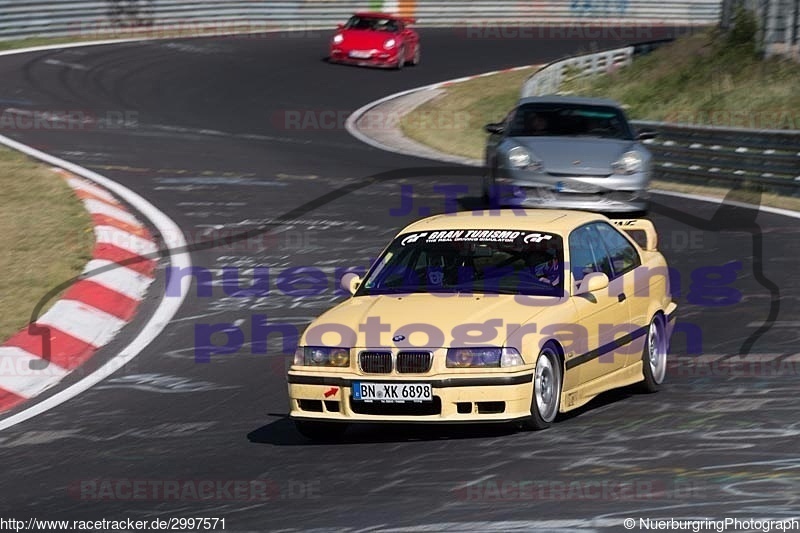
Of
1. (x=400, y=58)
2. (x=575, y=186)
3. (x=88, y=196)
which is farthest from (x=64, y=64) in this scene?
(x=575, y=186)

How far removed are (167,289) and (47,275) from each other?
1044mm

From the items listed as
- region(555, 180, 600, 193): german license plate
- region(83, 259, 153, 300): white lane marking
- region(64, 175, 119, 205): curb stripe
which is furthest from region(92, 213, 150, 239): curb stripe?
region(555, 180, 600, 193): german license plate

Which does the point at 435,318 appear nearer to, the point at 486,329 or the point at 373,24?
the point at 486,329

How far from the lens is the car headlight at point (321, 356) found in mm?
8430

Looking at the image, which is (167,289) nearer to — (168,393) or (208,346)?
(208,346)

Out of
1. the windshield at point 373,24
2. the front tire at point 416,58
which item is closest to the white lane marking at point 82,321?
the windshield at point 373,24

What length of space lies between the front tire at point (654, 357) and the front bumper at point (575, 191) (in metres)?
5.52

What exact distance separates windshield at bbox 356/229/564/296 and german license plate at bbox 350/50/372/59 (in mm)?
27754

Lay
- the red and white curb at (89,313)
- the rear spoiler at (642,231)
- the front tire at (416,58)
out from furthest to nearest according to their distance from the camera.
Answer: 1. the front tire at (416,58)
2. the rear spoiler at (642,231)
3. the red and white curb at (89,313)

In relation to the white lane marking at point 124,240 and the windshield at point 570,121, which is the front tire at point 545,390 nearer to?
the white lane marking at point 124,240

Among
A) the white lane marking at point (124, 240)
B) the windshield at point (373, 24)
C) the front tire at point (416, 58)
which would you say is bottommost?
the front tire at point (416, 58)

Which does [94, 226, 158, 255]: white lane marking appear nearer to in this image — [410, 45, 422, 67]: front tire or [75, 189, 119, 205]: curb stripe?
[75, 189, 119, 205]: curb stripe

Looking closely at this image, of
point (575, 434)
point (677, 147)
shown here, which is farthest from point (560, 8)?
point (575, 434)

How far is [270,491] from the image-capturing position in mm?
7379
